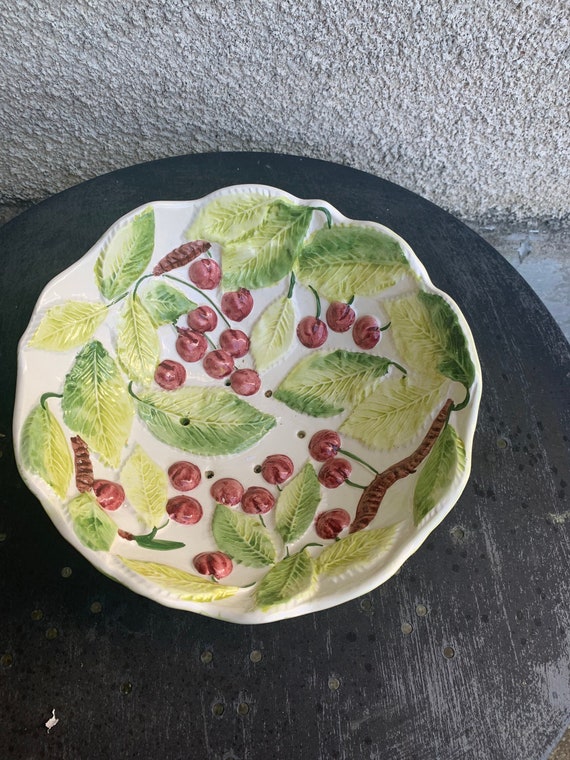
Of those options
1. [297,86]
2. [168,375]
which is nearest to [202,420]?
[168,375]

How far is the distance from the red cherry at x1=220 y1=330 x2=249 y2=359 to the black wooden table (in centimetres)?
18

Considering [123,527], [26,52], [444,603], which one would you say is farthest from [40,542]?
[26,52]

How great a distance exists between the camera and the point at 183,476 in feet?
1.61

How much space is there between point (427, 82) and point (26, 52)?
1.24ft

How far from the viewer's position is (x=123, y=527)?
18.2 inches

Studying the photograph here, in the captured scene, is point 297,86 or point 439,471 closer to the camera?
point 439,471

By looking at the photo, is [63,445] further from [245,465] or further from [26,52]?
[26,52]

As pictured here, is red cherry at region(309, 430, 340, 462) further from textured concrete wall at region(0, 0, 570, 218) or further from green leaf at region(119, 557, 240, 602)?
textured concrete wall at region(0, 0, 570, 218)

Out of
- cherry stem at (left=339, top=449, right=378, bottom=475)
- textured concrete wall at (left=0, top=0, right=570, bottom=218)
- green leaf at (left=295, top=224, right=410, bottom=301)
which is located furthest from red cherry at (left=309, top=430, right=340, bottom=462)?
textured concrete wall at (left=0, top=0, right=570, bottom=218)

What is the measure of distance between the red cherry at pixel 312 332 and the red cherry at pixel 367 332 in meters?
0.03

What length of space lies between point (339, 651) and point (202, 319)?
276 mm

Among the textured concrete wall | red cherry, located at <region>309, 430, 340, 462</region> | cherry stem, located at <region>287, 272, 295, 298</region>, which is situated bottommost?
red cherry, located at <region>309, 430, 340, 462</region>

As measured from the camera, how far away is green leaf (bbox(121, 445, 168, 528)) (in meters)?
0.47

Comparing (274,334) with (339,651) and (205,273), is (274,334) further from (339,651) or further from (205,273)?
(339,651)
